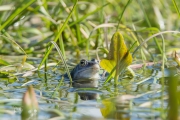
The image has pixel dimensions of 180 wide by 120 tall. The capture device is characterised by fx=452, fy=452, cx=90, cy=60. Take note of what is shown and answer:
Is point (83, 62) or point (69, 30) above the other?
point (69, 30)

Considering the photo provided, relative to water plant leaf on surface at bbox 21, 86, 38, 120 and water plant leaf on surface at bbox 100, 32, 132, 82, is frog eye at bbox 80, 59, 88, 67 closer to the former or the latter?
water plant leaf on surface at bbox 100, 32, 132, 82

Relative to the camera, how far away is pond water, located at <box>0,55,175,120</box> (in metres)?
2.86

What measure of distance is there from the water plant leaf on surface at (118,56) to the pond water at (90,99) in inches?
7.9

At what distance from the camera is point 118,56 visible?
369 centimetres

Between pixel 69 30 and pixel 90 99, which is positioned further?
pixel 69 30

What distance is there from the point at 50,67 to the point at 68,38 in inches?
59.6

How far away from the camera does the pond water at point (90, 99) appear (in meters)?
2.86

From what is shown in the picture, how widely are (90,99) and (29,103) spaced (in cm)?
77

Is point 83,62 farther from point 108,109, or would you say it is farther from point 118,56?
point 108,109

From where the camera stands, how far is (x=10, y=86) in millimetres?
3924

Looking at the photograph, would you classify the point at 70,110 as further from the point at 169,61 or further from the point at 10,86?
the point at 169,61

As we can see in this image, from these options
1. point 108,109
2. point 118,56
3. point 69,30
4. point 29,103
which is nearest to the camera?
point 29,103

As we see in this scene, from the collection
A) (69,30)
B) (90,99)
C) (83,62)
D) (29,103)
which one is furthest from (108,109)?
(69,30)

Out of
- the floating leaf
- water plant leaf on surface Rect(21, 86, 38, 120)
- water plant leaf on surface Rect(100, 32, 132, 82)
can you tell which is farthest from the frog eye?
water plant leaf on surface Rect(21, 86, 38, 120)
